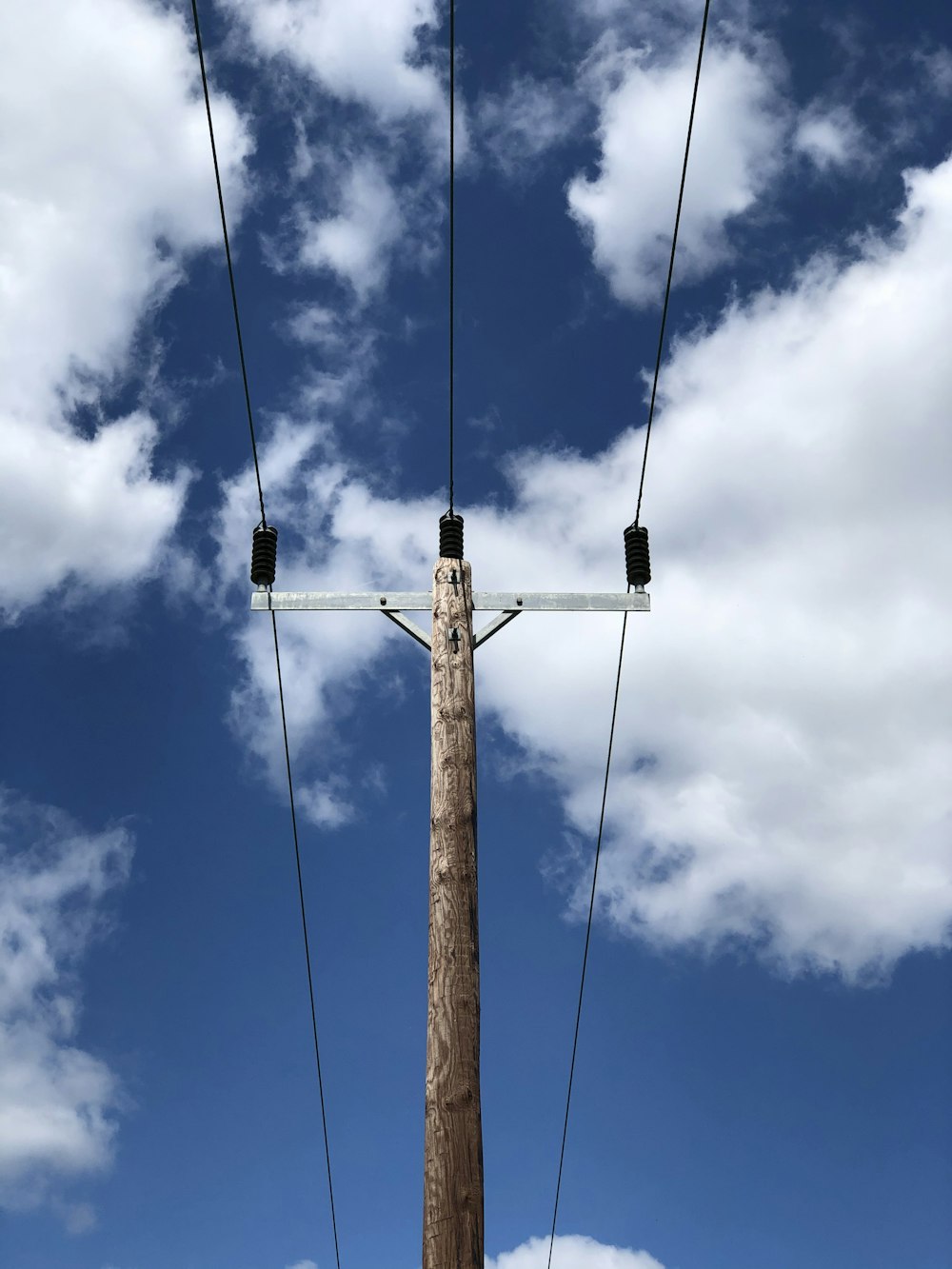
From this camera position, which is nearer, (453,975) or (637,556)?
(453,975)

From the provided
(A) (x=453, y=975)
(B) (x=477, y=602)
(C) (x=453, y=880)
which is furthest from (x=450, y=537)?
(A) (x=453, y=975)

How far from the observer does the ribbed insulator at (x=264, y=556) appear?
8.80m

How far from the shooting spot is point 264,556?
8898 millimetres

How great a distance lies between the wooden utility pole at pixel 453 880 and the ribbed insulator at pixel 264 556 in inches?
6.0

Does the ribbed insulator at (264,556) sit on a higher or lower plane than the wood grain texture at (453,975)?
higher

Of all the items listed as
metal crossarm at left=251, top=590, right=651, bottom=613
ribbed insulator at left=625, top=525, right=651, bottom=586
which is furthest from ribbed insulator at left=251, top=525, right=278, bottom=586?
ribbed insulator at left=625, top=525, right=651, bottom=586

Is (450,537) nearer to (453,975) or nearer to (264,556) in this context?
(264,556)

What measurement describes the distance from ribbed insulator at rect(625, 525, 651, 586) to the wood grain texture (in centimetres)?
181

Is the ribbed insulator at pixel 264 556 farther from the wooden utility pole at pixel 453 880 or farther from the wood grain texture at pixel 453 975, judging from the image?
the wood grain texture at pixel 453 975

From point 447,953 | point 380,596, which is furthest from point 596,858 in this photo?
point 447,953

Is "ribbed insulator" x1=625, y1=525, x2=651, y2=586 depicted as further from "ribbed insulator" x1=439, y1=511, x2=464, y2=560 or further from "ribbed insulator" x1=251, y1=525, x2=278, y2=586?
"ribbed insulator" x1=251, y1=525, x2=278, y2=586

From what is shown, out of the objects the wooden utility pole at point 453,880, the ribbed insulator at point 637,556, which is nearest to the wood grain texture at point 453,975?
the wooden utility pole at point 453,880

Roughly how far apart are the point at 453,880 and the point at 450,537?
2.94 meters

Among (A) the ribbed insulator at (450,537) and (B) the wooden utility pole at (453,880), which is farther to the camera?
(A) the ribbed insulator at (450,537)
